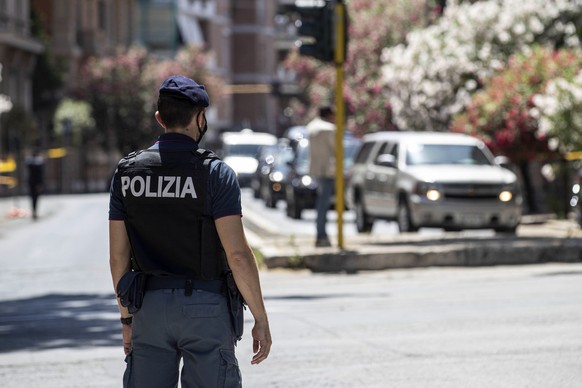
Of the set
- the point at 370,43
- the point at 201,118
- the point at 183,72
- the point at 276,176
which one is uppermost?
the point at 370,43

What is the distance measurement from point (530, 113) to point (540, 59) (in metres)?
1.92

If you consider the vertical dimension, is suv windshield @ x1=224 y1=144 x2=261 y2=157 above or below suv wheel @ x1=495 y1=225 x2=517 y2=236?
below

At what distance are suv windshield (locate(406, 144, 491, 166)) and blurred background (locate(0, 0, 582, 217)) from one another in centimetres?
176

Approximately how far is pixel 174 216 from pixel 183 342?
0.45 metres

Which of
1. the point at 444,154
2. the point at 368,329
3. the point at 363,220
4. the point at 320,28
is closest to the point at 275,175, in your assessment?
the point at 363,220

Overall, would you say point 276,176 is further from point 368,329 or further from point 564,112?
point 368,329

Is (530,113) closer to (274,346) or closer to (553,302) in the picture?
(553,302)

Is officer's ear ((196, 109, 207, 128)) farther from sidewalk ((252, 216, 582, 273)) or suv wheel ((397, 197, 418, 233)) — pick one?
suv wheel ((397, 197, 418, 233))

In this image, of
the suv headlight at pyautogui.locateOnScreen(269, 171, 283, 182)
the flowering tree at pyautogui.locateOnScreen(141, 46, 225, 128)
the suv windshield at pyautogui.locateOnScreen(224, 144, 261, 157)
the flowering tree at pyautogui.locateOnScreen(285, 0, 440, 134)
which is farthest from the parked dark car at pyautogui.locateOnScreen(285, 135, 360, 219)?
the flowering tree at pyautogui.locateOnScreen(141, 46, 225, 128)

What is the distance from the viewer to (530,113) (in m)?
29.0

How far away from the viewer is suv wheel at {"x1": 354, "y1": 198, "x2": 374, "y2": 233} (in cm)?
2622

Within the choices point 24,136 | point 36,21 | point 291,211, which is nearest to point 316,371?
point 291,211

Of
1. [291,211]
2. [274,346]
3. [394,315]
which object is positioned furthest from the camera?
[291,211]

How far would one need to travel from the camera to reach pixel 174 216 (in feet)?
17.9
